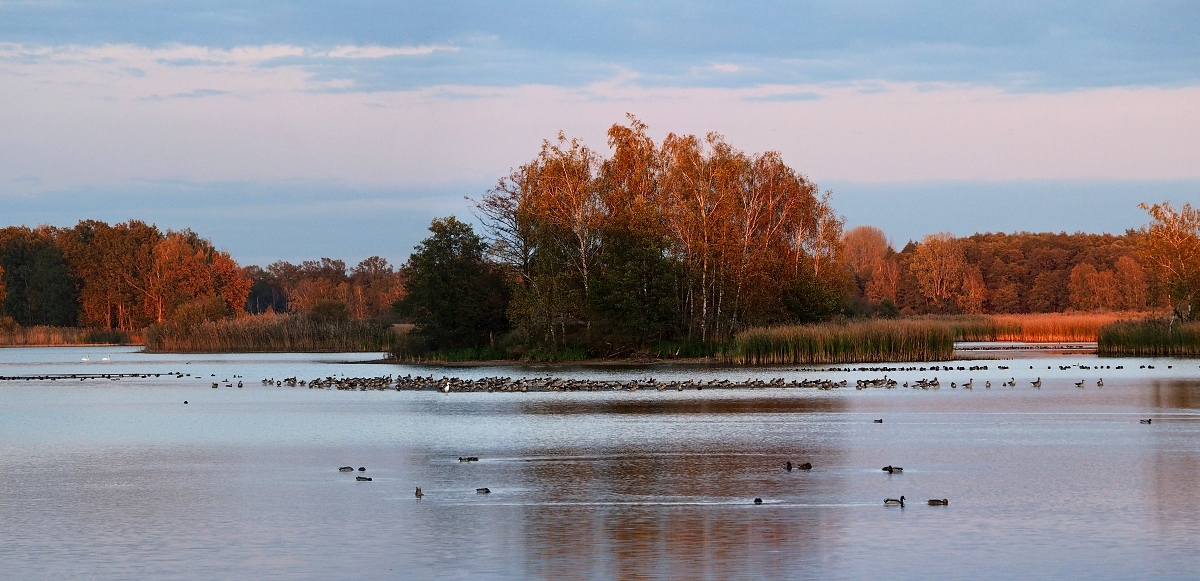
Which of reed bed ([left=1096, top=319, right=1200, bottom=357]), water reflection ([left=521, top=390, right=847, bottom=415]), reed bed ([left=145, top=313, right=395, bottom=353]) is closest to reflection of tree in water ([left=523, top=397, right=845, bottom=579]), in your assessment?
water reflection ([left=521, top=390, right=847, bottom=415])

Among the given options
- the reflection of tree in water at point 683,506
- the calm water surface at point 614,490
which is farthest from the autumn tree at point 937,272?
the reflection of tree in water at point 683,506

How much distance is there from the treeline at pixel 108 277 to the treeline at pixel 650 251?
50100 millimetres

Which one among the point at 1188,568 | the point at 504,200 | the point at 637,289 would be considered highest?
the point at 504,200

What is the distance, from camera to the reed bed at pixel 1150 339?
46.6 meters

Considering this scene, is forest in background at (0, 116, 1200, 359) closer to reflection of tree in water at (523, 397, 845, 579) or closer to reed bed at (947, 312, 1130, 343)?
reed bed at (947, 312, 1130, 343)

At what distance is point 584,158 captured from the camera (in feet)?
177

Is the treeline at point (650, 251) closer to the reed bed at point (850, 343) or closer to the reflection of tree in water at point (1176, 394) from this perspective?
the reed bed at point (850, 343)

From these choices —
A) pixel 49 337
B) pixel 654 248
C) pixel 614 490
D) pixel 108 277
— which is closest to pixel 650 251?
pixel 654 248

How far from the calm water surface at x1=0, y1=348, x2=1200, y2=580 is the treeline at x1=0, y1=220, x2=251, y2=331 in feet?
239

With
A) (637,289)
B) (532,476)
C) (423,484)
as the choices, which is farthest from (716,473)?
(637,289)

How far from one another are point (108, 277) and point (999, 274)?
75511 millimetres

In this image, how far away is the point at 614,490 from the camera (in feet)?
48.5

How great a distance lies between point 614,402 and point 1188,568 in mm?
20310

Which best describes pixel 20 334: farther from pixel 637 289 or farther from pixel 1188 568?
pixel 1188 568
